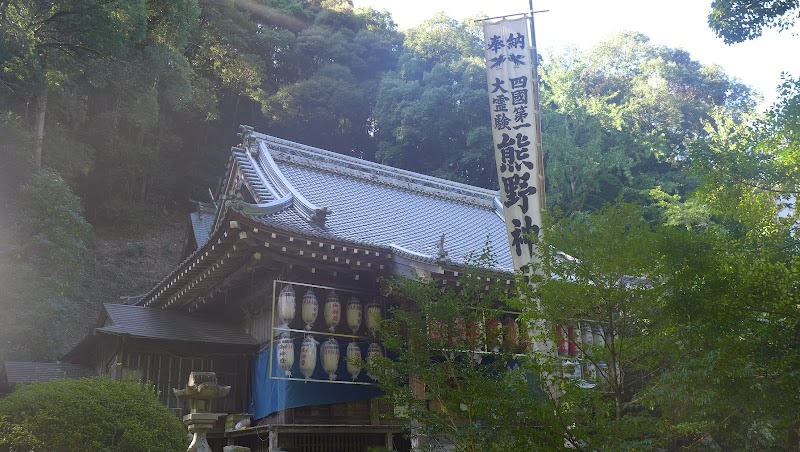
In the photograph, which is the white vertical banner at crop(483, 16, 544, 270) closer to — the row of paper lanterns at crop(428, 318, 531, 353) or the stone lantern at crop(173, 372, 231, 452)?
the row of paper lanterns at crop(428, 318, 531, 353)

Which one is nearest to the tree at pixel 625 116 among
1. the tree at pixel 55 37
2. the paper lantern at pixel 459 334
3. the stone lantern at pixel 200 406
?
the tree at pixel 55 37

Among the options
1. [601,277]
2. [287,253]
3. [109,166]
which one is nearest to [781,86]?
[601,277]

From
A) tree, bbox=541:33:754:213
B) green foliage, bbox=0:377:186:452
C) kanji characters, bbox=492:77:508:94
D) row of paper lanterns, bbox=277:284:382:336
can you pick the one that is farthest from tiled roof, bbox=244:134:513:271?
tree, bbox=541:33:754:213

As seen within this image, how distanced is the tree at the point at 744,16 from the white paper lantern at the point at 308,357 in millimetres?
7214

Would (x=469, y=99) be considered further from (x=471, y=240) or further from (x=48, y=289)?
(x=48, y=289)

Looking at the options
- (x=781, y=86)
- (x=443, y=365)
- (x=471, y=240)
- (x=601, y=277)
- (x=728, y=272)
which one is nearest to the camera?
(x=728, y=272)

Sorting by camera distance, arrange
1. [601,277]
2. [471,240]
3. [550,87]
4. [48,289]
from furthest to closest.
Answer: [550,87] < [48,289] < [471,240] < [601,277]

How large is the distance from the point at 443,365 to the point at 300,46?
2902 cm

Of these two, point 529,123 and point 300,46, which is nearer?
point 529,123

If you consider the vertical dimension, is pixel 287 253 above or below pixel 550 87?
below

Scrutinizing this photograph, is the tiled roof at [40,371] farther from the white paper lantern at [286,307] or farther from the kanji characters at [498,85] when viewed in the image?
the kanji characters at [498,85]

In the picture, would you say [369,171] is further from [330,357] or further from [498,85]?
[498,85]

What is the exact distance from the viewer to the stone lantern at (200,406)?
28.5 feet

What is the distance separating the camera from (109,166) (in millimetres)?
30734
